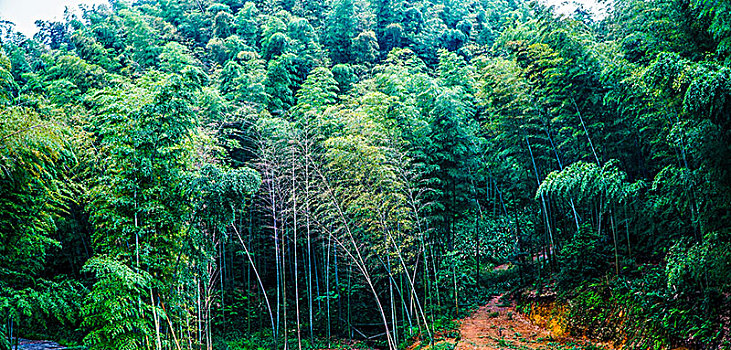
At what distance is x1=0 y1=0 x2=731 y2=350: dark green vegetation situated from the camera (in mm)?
4793

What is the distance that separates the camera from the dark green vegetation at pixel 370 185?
4793mm

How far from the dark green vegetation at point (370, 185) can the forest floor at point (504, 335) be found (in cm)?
64

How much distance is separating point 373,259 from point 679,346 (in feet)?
17.2


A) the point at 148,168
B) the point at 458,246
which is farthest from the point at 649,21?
the point at 458,246

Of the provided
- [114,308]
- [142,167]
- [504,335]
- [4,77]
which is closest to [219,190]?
[142,167]

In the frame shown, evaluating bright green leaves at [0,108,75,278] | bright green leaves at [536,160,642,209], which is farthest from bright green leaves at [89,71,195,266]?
bright green leaves at [536,160,642,209]

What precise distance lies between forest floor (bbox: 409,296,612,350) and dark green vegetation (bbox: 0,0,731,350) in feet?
2.11

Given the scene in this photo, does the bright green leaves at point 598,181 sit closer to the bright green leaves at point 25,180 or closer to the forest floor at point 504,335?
the forest floor at point 504,335

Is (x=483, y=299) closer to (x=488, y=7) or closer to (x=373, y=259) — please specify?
(x=373, y=259)

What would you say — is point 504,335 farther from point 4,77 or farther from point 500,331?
point 4,77

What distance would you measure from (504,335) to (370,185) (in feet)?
13.8

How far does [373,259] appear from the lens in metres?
8.64

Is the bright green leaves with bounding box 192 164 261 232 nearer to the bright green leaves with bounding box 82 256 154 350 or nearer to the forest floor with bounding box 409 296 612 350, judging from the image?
the bright green leaves with bounding box 82 256 154 350

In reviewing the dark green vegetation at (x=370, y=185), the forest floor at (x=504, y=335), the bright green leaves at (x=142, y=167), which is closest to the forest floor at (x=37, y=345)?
the dark green vegetation at (x=370, y=185)
